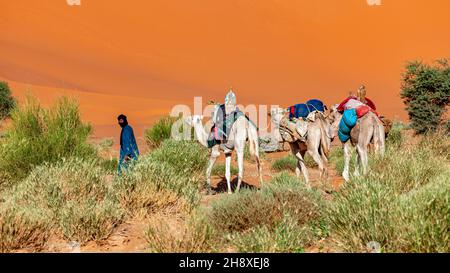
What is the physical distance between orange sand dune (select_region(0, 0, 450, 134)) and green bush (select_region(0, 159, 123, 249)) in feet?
127

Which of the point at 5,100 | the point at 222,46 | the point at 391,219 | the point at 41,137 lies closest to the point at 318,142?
the point at 391,219

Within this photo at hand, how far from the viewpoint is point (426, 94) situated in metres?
24.0

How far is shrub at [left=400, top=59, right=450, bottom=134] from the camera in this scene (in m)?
23.7

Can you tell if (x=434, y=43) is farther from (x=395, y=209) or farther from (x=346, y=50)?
(x=395, y=209)

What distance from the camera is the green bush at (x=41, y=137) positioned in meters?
9.84

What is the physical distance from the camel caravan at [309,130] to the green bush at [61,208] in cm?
304

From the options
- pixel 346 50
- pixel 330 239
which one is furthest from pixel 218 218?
pixel 346 50

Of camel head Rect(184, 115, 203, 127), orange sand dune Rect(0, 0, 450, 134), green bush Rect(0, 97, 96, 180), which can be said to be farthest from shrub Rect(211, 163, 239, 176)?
orange sand dune Rect(0, 0, 450, 134)

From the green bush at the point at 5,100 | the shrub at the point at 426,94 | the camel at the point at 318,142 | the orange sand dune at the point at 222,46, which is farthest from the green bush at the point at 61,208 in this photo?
the orange sand dune at the point at 222,46

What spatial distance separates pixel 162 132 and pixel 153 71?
133ft

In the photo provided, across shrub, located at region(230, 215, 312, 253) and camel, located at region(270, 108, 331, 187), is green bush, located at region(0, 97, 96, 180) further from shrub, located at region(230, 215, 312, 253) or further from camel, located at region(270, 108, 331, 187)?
shrub, located at region(230, 215, 312, 253)

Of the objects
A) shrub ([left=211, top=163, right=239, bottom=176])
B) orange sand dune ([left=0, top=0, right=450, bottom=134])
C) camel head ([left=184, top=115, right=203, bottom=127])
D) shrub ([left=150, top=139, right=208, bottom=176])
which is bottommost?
shrub ([left=211, top=163, right=239, bottom=176])

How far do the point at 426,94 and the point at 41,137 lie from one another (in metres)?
20.1

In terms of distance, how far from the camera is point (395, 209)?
5.93 meters
